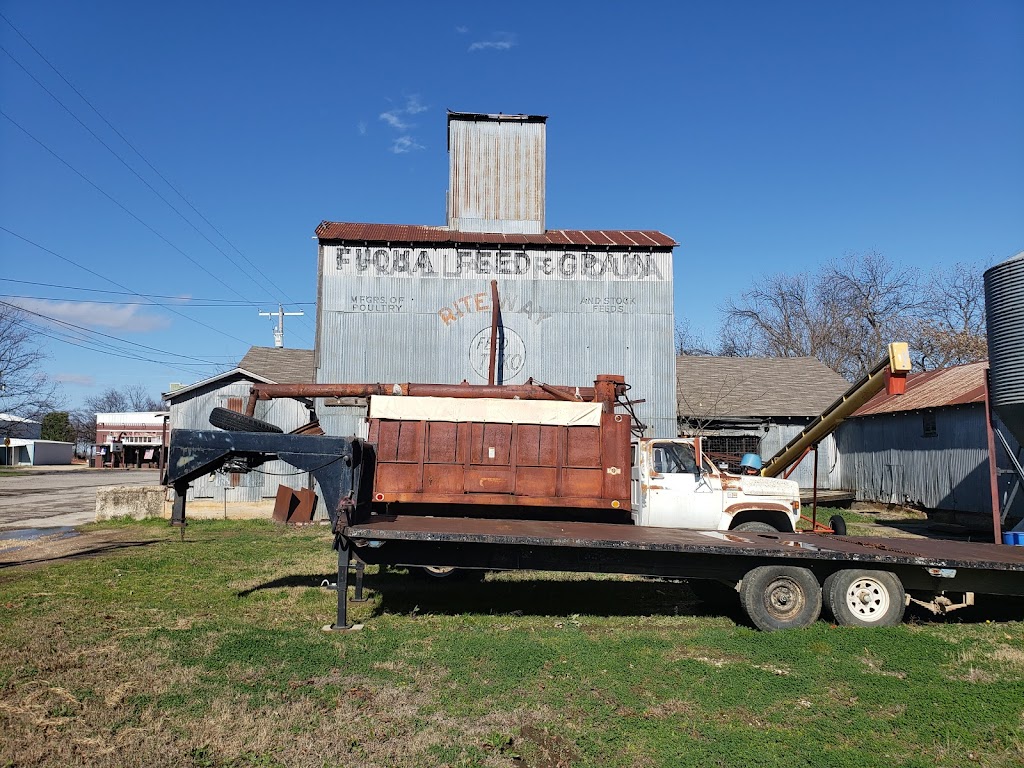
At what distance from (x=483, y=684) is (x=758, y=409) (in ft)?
75.9

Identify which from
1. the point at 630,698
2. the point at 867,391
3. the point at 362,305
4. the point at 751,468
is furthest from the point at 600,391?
the point at 362,305

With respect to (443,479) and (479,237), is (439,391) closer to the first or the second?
(443,479)

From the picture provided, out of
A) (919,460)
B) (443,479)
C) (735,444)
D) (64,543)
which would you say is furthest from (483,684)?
(735,444)

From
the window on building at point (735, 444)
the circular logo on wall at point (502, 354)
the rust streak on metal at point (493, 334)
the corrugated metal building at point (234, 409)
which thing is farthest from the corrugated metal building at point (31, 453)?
the window on building at point (735, 444)

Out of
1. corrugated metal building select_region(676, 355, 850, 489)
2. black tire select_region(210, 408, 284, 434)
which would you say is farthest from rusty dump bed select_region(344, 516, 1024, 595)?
corrugated metal building select_region(676, 355, 850, 489)

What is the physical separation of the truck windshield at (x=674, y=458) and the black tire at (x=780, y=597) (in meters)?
2.88

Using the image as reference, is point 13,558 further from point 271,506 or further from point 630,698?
point 630,698

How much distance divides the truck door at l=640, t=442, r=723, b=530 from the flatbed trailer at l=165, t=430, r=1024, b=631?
210 centimetres

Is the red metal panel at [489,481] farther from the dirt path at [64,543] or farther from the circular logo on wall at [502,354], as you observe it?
the circular logo on wall at [502,354]

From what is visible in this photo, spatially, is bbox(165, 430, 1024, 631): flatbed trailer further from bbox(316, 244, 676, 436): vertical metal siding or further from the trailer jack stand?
bbox(316, 244, 676, 436): vertical metal siding

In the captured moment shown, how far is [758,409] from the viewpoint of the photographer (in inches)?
1069

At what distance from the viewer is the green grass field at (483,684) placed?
16.3 feet

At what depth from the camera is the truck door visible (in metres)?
10.9

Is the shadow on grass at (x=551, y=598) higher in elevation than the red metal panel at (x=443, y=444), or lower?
lower
